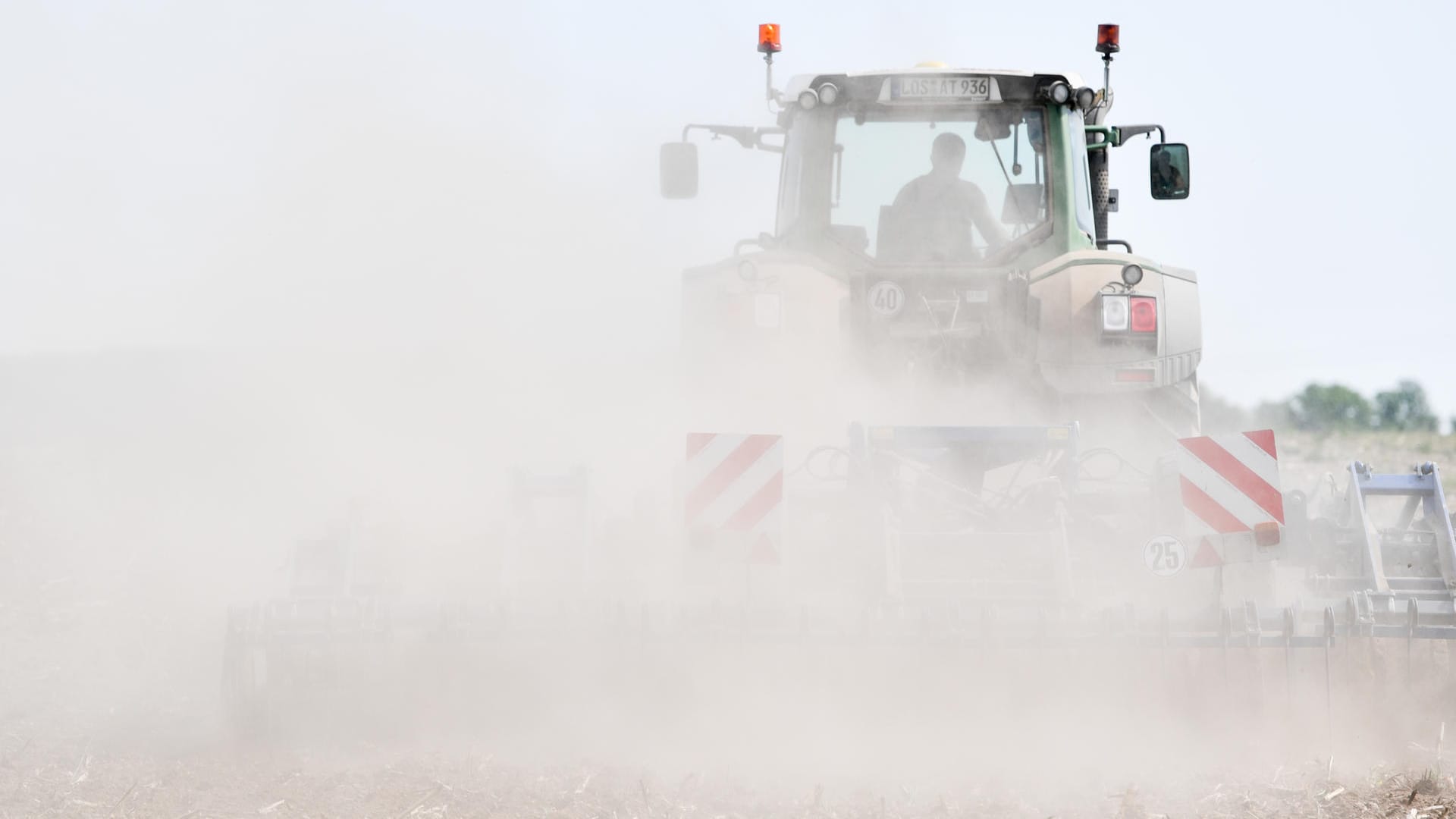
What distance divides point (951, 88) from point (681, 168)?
4.89 ft

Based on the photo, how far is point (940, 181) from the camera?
318 inches

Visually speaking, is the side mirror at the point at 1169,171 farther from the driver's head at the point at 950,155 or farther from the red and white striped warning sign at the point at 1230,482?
the red and white striped warning sign at the point at 1230,482

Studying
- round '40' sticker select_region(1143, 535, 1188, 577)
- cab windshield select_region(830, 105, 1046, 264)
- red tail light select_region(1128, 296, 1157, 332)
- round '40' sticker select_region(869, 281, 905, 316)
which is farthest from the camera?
cab windshield select_region(830, 105, 1046, 264)

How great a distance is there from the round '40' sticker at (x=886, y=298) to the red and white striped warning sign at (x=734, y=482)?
3.84ft

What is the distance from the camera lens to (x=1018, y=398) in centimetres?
798

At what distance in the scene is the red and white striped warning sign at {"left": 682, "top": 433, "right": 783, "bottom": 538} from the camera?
7.00 metres

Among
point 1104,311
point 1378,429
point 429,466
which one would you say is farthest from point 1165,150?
point 1378,429

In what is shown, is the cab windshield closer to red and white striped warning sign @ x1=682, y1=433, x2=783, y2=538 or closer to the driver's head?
the driver's head

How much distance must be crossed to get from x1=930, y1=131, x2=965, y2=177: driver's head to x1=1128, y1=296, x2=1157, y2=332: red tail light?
1.13 metres

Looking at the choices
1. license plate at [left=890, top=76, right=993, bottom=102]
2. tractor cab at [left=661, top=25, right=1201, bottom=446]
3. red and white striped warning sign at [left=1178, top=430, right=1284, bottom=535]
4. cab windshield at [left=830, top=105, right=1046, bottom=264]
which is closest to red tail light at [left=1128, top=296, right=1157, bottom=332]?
tractor cab at [left=661, top=25, right=1201, bottom=446]

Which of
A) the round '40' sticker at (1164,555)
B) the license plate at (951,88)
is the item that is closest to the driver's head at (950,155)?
the license plate at (951,88)

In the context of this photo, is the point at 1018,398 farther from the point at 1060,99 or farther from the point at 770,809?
the point at 770,809

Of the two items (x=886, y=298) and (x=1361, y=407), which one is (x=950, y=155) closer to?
(x=886, y=298)

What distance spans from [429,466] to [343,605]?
17.2 feet
